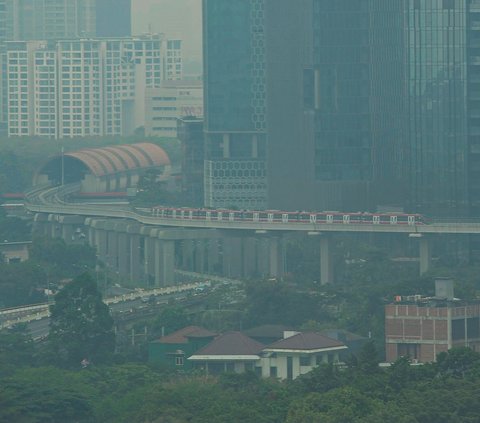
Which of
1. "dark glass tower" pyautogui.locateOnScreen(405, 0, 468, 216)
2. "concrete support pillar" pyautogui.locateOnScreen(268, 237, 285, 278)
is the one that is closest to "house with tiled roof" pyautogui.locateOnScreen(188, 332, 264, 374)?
"concrete support pillar" pyautogui.locateOnScreen(268, 237, 285, 278)

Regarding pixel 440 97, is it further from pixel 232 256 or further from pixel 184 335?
pixel 184 335

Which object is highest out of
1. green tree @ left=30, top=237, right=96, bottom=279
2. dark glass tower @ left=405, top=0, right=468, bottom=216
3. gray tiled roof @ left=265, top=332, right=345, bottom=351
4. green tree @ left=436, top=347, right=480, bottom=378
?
dark glass tower @ left=405, top=0, right=468, bottom=216

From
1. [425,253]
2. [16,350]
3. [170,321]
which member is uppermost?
[425,253]

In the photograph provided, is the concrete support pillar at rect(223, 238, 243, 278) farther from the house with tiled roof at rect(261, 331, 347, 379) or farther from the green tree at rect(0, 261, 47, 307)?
the house with tiled roof at rect(261, 331, 347, 379)

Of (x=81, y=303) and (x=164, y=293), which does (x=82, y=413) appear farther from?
(x=164, y=293)

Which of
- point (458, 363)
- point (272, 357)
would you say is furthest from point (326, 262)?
point (458, 363)

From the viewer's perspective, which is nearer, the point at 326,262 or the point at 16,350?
the point at 16,350

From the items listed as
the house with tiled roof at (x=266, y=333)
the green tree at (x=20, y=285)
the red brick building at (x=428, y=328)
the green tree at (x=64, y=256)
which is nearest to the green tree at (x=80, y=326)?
the house with tiled roof at (x=266, y=333)
